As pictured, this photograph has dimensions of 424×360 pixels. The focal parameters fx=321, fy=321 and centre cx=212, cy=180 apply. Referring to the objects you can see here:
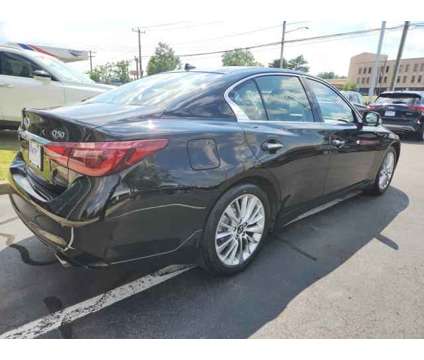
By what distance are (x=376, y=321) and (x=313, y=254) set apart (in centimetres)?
86

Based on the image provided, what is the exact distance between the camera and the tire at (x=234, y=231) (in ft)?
7.22

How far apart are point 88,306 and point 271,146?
1707mm

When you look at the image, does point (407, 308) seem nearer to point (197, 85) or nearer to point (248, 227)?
point (248, 227)

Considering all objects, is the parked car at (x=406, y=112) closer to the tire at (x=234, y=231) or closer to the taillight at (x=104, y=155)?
the tire at (x=234, y=231)

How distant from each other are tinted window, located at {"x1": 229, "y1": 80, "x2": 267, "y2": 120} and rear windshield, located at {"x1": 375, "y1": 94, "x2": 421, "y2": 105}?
9510 millimetres

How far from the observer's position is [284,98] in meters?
2.84

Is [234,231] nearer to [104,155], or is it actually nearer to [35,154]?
[104,155]

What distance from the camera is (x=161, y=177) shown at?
182 cm

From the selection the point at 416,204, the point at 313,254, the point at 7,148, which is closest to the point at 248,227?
the point at 313,254

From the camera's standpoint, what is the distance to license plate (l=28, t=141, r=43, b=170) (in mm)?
2067

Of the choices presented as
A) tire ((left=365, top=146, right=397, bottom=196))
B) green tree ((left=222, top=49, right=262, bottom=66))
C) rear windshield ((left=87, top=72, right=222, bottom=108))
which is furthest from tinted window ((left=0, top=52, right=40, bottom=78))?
green tree ((left=222, top=49, right=262, bottom=66))

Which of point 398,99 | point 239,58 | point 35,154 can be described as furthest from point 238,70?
point 239,58

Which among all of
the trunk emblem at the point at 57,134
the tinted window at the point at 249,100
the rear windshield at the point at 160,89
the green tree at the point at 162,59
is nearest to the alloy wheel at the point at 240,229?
the tinted window at the point at 249,100

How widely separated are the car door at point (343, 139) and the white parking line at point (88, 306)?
6.04ft
